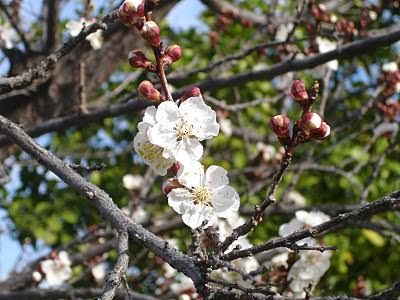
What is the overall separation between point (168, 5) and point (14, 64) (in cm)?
82

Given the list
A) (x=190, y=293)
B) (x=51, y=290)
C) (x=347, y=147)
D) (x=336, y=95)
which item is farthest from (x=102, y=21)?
(x=347, y=147)

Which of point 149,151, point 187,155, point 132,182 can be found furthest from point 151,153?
point 132,182

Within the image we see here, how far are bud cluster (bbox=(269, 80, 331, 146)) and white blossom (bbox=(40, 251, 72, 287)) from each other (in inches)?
82.7

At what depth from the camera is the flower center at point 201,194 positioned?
1.66m

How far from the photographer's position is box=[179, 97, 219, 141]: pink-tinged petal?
1.66 m

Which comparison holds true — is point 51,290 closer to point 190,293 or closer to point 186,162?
point 190,293

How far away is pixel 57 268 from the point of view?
3.36 meters

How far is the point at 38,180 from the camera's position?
4.52 meters

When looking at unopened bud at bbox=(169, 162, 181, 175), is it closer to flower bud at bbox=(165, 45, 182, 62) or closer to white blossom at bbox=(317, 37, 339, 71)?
flower bud at bbox=(165, 45, 182, 62)

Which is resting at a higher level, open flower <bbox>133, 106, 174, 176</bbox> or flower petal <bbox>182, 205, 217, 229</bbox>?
open flower <bbox>133, 106, 174, 176</bbox>

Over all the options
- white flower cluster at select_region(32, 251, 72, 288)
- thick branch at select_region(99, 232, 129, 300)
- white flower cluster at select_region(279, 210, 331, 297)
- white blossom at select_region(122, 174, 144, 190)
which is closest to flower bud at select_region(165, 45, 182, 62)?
thick branch at select_region(99, 232, 129, 300)

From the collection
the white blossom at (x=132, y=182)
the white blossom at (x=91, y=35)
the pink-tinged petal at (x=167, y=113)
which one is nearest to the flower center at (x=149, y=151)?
the pink-tinged petal at (x=167, y=113)

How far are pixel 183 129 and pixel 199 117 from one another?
2.1 inches

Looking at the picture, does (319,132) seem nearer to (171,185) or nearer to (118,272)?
(171,185)
